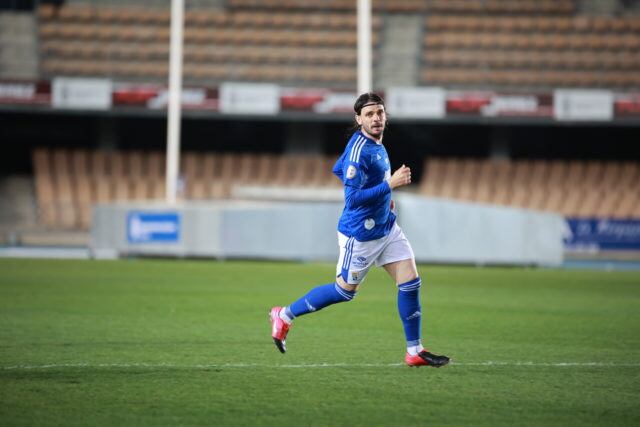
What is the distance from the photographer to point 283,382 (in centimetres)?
654

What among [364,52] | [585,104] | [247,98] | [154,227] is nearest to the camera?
[364,52]

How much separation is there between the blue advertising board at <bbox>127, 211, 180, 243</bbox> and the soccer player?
51.7 feet

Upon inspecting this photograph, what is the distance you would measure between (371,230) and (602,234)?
70.6 feet

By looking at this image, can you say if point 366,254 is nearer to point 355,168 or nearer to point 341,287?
point 341,287

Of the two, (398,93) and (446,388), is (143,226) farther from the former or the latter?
(446,388)

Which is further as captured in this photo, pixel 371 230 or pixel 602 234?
pixel 602 234

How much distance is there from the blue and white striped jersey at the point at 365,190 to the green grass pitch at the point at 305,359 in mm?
1058

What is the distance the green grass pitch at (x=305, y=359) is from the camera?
5570 millimetres

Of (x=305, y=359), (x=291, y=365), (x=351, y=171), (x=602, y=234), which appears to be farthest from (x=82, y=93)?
(x=351, y=171)

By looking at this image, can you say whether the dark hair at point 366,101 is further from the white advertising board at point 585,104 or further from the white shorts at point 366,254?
the white advertising board at point 585,104

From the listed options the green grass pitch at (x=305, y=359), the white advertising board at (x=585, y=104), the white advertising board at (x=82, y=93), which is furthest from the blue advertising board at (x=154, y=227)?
the white advertising board at (x=585, y=104)

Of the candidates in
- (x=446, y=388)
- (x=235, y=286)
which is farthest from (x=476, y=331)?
(x=235, y=286)

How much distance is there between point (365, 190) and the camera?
7043mm

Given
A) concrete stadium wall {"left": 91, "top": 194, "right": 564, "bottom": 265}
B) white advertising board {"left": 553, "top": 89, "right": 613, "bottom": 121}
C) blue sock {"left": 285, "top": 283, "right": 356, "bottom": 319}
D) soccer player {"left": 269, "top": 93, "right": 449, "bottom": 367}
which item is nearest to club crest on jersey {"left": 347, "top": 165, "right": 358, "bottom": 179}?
soccer player {"left": 269, "top": 93, "right": 449, "bottom": 367}
